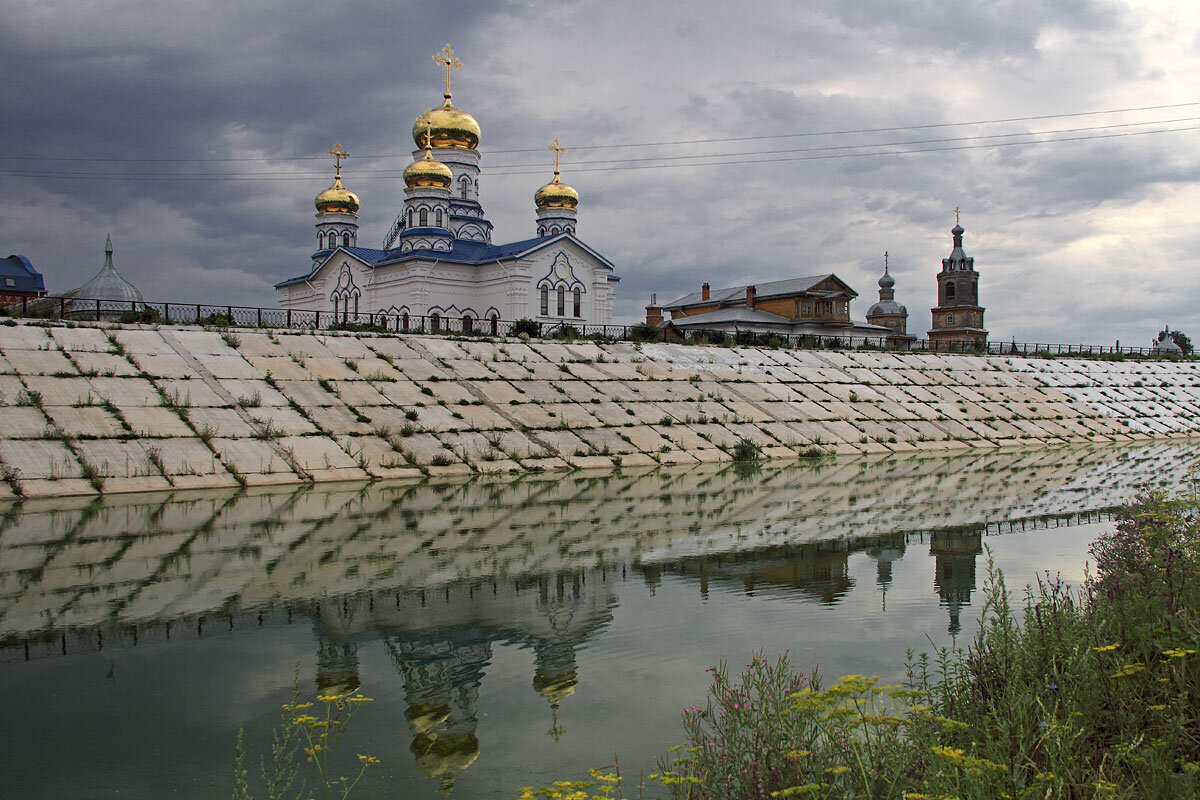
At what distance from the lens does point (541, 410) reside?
1023 inches

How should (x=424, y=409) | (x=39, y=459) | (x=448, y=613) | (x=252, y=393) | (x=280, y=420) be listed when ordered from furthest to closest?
1. (x=424, y=409)
2. (x=252, y=393)
3. (x=280, y=420)
4. (x=39, y=459)
5. (x=448, y=613)

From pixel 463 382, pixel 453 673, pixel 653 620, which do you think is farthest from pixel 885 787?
pixel 463 382

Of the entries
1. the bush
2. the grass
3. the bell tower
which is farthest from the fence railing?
the bell tower

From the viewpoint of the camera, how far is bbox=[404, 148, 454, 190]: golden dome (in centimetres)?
5634

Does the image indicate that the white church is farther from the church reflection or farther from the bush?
the church reflection

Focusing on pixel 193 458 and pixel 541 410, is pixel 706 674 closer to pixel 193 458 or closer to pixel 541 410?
pixel 193 458

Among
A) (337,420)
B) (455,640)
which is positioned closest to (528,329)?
(337,420)

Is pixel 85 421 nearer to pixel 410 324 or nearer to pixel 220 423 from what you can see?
pixel 220 423

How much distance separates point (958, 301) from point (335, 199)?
218 feet

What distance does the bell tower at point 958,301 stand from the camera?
97.8 meters

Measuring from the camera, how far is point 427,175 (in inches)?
2219

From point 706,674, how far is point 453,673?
1971 mm

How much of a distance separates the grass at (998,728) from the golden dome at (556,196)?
184 feet

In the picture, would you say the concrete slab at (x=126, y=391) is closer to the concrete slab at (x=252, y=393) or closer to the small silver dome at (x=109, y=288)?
the concrete slab at (x=252, y=393)
